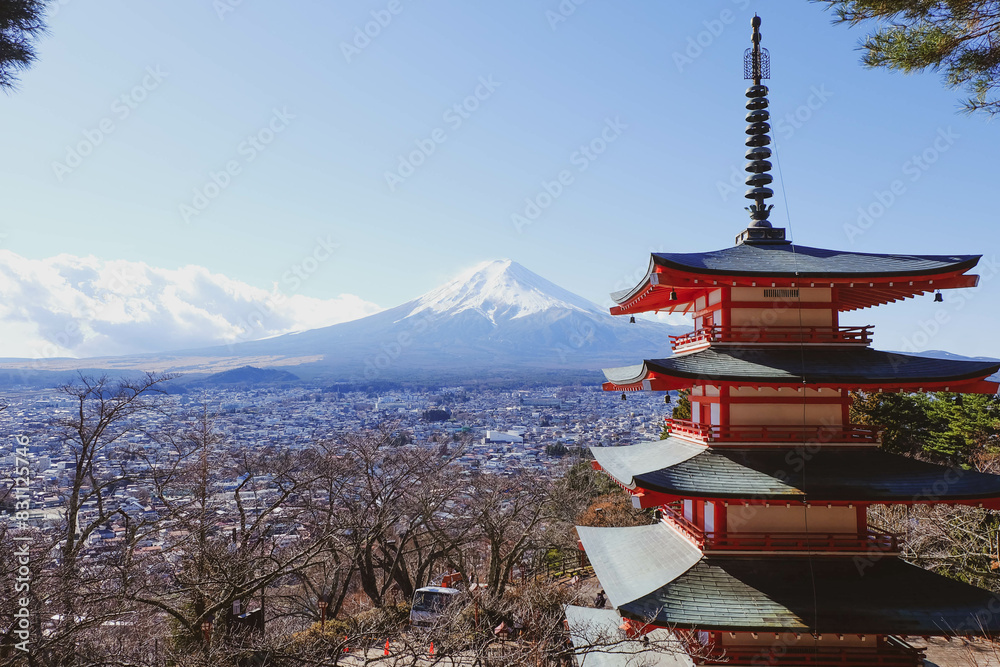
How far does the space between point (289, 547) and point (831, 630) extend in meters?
17.6

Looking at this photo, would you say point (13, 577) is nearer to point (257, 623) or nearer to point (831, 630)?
point (257, 623)

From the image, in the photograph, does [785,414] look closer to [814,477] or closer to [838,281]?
[814,477]

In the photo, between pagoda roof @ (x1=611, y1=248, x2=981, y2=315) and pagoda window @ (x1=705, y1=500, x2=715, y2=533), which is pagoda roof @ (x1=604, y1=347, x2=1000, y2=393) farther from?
pagoda window @ (x1=705, y1=500, x2=715, y2=533)

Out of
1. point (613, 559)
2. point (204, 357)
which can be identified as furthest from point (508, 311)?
point (613, 559)

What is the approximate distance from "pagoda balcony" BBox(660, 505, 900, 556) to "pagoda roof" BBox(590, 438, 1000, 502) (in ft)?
2.83

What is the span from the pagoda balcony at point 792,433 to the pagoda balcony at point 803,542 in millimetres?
1198

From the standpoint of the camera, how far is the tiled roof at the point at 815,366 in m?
7.13

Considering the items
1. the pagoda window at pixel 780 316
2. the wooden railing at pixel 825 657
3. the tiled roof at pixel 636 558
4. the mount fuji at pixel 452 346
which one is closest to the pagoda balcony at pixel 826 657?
the wooden railing at pixel 825 657

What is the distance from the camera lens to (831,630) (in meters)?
6.61

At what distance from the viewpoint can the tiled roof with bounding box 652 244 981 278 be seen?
24.3 feet

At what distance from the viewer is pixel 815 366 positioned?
24.7 ft

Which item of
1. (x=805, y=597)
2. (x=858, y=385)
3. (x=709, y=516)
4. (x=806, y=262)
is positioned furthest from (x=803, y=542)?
(x=806, y=262)

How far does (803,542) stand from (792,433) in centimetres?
139
